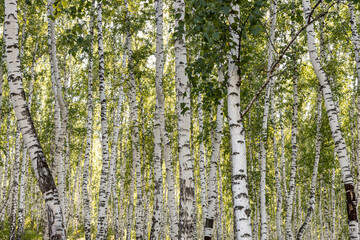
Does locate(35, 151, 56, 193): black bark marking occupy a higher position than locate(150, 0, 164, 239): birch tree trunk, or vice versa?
locate(150, 0, 164, 239): birch tree trunk

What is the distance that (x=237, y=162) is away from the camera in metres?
4.34

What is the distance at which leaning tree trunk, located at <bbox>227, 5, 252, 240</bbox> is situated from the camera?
409cm

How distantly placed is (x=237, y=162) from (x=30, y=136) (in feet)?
10.6

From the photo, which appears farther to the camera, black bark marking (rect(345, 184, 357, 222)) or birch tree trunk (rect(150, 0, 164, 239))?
birch tree trunk (rect(150, 0, 164, 239))

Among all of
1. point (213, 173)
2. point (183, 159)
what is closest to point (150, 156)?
point (213, 173)

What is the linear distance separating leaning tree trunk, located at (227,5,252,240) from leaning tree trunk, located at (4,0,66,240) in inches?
103

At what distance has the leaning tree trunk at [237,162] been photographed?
4.09m

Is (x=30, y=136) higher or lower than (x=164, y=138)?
lower

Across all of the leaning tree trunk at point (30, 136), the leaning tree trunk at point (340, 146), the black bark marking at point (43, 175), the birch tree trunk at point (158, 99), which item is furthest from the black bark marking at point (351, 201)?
the black bark marking at point (43, 175)

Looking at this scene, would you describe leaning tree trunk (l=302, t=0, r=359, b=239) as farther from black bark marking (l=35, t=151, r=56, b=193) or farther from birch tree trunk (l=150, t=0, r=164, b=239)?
black bark marking (l=35, t=151, r=56, b=193)

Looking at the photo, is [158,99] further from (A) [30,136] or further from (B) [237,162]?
(B) [237,162]

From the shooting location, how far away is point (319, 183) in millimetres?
24297

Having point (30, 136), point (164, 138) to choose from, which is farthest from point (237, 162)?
point (164, 138)

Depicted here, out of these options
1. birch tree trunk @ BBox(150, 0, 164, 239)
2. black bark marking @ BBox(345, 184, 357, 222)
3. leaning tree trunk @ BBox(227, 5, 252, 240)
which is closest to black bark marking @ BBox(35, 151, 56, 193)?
leaning tree trunk @ BBox(227, 5, 252, 240)
